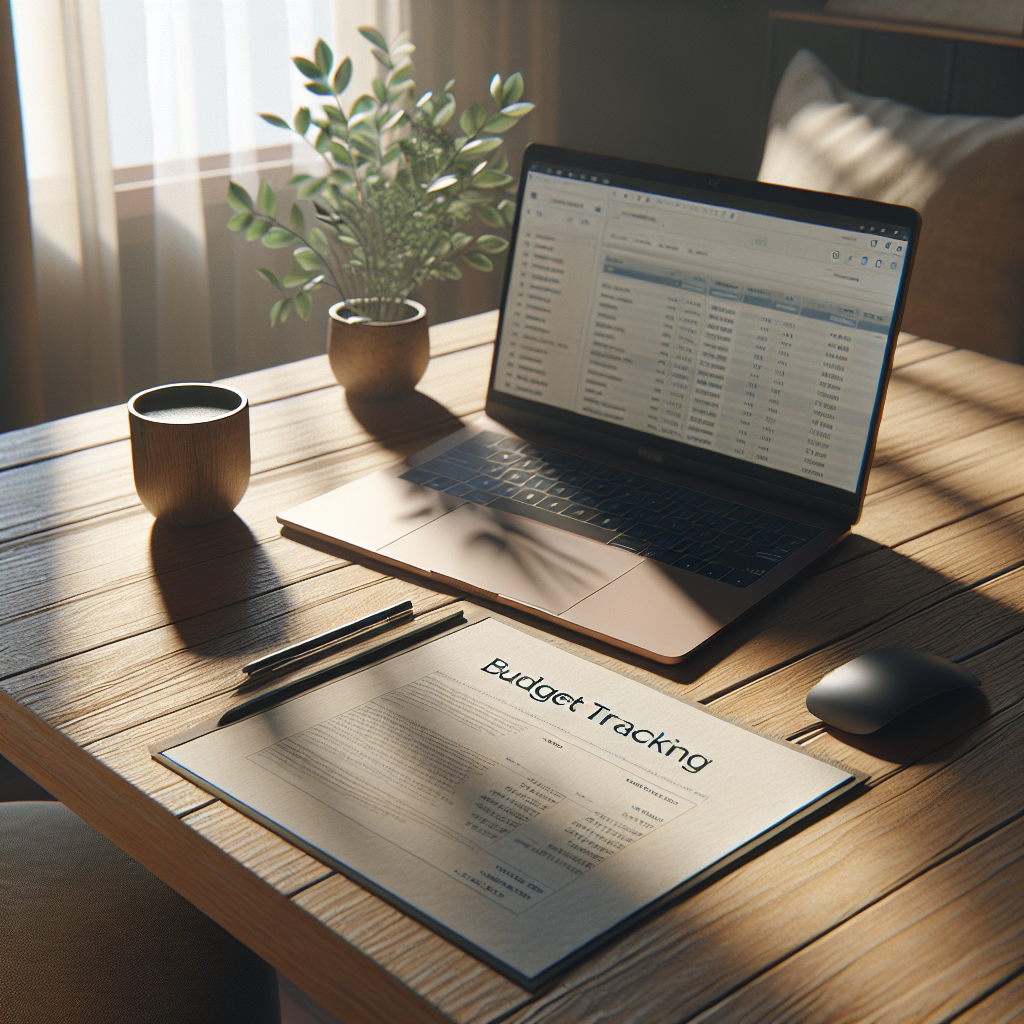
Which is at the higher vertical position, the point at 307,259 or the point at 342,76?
the point at 342,76

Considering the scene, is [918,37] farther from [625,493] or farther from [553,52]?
[625,493]

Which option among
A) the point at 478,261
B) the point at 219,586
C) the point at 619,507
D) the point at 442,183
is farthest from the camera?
the point at 478,261

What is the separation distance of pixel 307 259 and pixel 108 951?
2.12ft

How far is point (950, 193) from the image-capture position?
5.98ft

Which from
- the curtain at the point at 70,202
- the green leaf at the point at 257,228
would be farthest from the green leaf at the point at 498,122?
the curtain at the point at 70,202

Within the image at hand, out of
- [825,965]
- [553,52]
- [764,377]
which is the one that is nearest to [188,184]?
[553,52]

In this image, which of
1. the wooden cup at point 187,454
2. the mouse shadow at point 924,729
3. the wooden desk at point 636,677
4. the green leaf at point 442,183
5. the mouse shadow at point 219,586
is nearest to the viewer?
the wooden desk at point 636,677

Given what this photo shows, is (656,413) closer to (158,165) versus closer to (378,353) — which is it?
(378,353)

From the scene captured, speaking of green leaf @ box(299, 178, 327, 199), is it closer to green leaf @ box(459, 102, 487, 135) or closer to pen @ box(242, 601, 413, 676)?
green leaf @ box(459, 102, 487, 135)

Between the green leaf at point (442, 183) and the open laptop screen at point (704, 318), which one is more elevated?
the green leaf at point (442, 183)

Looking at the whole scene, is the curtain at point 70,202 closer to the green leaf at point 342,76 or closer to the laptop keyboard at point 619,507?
the green leaf at point 342,76

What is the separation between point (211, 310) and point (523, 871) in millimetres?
1873

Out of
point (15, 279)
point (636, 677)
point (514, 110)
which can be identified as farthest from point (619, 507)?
point (15, 279)

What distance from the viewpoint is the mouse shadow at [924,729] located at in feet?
2.16
